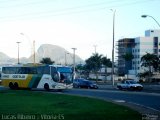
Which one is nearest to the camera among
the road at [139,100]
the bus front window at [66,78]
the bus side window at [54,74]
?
the road at [139,100]

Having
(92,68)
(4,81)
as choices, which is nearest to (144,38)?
(92,68)

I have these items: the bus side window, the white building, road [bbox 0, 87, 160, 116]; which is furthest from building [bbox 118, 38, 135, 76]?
road [bbox 0, 87, 160, 116]

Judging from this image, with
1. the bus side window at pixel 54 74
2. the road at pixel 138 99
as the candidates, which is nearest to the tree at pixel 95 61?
the bus side window at pixel 54 74

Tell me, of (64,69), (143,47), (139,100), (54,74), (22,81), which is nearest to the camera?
(139,100)

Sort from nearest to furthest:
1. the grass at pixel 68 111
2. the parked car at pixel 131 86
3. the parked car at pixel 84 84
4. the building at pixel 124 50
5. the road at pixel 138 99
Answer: the grass at pixel 68 111
the road at pixel 138 99
the parked car at pixel 131 86
the parked car at pixel 84 84
the building at pixel 124 50

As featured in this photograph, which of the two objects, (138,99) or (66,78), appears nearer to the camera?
(138,99)

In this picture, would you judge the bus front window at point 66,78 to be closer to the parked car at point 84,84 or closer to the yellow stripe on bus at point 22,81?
the yellow stripe on bus at point 22,81

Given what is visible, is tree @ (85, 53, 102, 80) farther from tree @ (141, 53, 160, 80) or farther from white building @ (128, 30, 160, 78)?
white building @ (128, 30, 160, 78)

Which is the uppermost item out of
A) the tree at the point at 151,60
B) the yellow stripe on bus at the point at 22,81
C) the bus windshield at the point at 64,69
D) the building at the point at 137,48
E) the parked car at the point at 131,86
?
the building at the point at 137,48

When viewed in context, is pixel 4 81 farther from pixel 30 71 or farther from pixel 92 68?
pixel 92 68

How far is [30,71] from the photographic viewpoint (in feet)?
160

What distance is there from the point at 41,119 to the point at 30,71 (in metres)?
32.7

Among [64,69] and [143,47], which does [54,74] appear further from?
[143,47]

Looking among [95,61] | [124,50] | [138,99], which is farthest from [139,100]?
[124,50]
